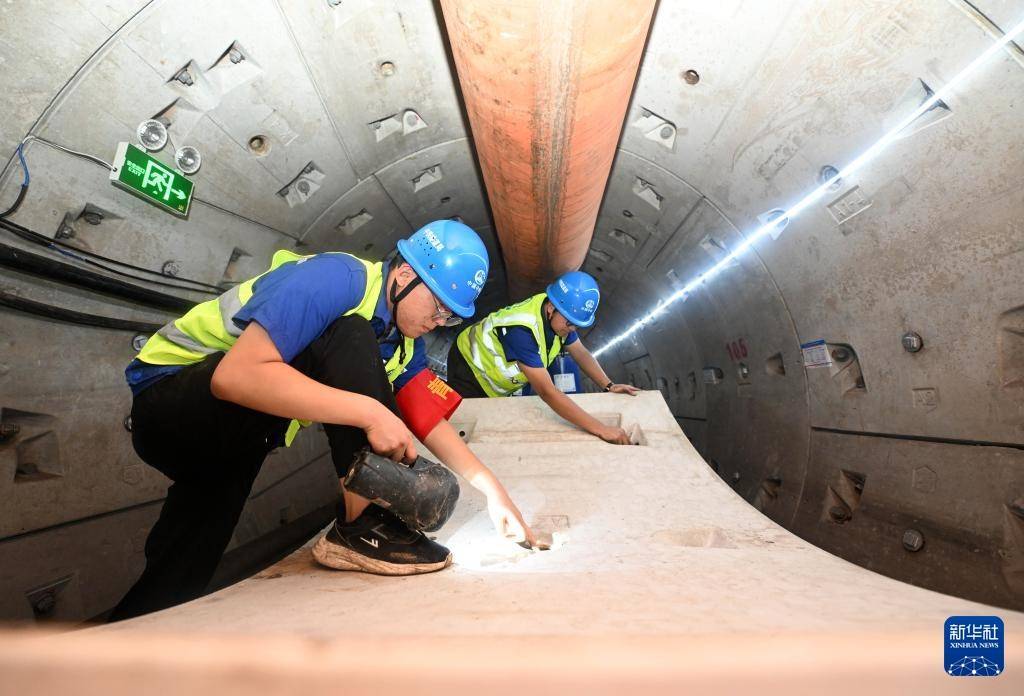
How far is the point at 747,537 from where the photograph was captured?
1.84m

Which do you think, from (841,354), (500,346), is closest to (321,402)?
(500,346)

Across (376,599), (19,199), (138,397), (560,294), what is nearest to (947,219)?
(560,294)

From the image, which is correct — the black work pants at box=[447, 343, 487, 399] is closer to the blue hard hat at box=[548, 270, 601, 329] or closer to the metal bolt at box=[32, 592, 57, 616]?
the blue hard hat at box=[548, 270, 601, 329]

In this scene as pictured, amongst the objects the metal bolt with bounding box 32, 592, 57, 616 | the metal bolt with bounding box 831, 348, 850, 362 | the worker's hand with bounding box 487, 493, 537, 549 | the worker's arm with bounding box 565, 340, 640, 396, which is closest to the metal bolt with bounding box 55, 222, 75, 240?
the metal bolt with bounding box 32, 592, 57, 616

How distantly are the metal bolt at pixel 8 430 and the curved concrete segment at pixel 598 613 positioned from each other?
154cm

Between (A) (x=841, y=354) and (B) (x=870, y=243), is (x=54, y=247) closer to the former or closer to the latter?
(B) (x=870, y=243)

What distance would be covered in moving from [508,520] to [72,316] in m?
2.43

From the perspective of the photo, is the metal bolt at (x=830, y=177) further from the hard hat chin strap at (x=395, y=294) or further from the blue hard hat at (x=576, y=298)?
the hard hat chin strap at (x=395, y=294)

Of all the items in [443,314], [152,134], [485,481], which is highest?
[152,134]

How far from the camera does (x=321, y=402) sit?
53.6 inches

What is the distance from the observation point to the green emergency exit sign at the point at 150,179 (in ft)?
7.32

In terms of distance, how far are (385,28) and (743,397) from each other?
432cm

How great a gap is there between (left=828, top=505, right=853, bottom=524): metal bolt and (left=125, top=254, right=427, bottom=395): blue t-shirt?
3386mm

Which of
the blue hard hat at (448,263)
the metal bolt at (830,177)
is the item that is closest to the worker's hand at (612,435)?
the blue hard hat at (448,263)
